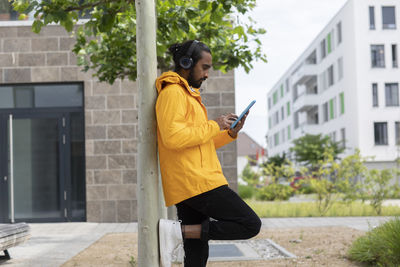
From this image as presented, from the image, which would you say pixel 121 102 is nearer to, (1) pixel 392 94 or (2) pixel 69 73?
(2) pixel 69 73

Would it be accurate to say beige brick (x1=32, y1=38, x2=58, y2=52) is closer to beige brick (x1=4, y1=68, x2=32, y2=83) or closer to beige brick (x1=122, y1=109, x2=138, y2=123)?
beige brick (x1=4, y1=68, x2=32, y2=83)

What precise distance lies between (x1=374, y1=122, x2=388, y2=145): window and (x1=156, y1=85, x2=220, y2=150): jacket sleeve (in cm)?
3685

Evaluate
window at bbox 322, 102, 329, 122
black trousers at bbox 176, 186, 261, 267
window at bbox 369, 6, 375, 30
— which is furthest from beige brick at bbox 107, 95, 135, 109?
window at bbox 322, 102, 329, 122

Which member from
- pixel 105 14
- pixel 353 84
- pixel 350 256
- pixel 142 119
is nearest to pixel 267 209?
pixel 350 256

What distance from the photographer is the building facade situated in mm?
12461

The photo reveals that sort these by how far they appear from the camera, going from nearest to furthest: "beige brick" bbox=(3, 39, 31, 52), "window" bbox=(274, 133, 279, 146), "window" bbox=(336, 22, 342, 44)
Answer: "beige brick" bbox=(3, 39, 31, 52) → "window" bbox=(336, 22, 342, 44) → "window" bbox=(274, 133, 279, 146)

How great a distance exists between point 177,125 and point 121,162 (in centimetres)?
909

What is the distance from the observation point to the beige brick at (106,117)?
12.5 meters

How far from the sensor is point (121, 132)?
40.9 ft

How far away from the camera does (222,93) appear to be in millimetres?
12461

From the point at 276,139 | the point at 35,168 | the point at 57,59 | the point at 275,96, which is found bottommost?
the point at 35,168

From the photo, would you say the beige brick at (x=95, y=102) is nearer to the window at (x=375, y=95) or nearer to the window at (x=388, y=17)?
the window at (x=375, y=95)

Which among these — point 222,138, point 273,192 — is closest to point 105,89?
point 273,192

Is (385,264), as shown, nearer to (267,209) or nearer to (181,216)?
(181,216)
